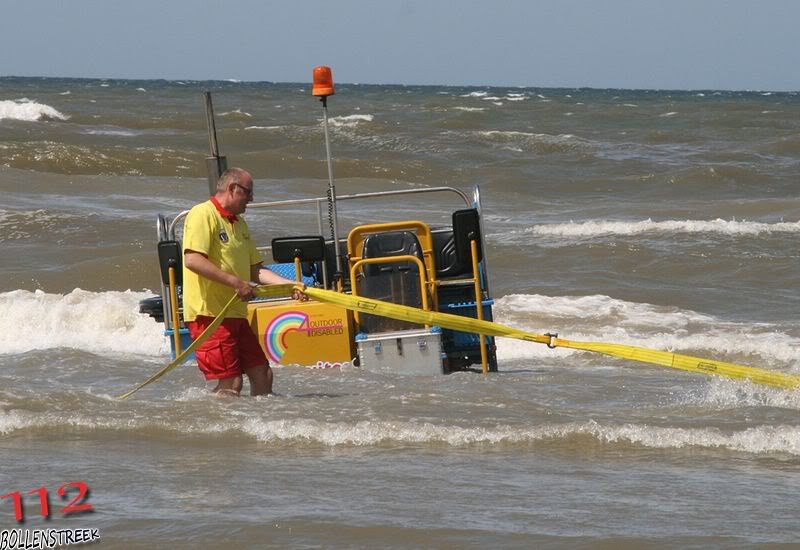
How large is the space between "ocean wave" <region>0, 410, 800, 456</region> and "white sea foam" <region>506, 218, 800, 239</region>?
35.8ft

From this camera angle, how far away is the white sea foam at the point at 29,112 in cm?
4334

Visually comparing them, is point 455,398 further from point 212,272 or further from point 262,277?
point 212,272

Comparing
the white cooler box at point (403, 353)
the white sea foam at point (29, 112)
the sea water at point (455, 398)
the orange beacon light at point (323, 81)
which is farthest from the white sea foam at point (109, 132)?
the white cooler box at point (403, 353)

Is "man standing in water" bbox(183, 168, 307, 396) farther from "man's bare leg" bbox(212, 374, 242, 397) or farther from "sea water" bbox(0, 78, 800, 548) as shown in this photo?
"sea water" bbox(0, 78, 800, 548)

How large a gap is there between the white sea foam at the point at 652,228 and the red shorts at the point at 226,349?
10.7 metres

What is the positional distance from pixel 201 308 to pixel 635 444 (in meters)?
2.39

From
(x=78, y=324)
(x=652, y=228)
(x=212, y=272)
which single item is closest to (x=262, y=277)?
(x=212, y=272)

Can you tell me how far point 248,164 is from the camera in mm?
28859

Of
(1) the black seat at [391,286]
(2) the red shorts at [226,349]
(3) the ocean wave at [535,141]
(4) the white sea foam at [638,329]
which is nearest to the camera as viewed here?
(2) the red shorts at [226,349]

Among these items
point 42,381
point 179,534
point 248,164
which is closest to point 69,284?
point 42,381

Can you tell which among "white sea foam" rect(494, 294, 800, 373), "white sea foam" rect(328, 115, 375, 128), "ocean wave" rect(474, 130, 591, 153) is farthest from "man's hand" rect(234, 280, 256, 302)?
"white sea foam" rect(328, 115, 375, 128)

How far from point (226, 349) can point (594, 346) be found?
78.8 inches

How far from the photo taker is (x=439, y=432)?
275 inches

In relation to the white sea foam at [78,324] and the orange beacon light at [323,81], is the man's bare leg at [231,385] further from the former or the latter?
the white sea foam at [78,324]
